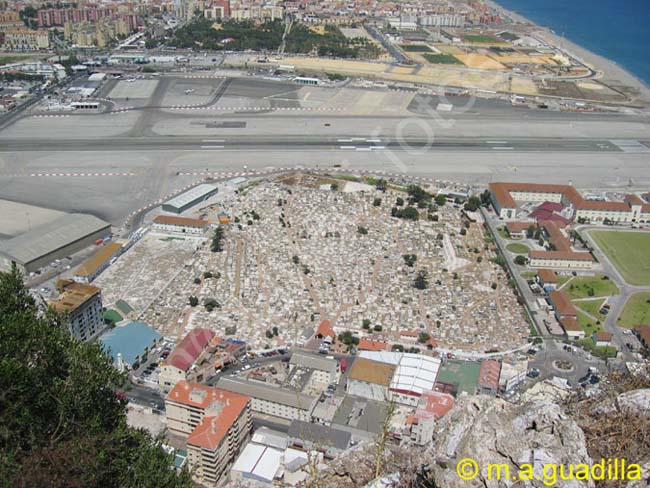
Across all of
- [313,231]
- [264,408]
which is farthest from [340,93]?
[264,408]

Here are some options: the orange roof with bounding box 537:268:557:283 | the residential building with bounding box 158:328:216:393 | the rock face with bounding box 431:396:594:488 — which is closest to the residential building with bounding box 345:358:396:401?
the residential building with bounding box 158:328:216:393

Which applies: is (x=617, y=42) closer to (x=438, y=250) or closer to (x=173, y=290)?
(x=438, y=250)

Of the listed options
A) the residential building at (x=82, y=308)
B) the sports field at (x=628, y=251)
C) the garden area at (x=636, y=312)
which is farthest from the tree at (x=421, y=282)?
the residential building at (x=82, y=308)

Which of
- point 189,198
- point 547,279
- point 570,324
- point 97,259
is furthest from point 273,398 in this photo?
point 189,198

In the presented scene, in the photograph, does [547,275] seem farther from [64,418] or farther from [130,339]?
[64,418]

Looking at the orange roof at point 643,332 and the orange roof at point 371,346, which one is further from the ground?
the orange roof at point 643,332

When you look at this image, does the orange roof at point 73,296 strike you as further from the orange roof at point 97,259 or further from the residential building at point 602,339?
the residential building at point 602,339
